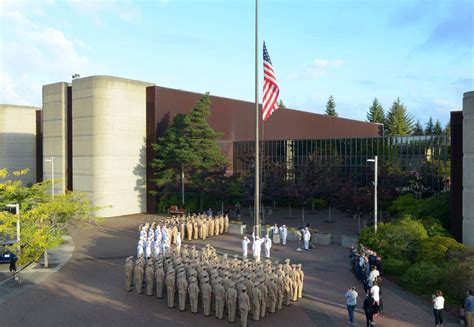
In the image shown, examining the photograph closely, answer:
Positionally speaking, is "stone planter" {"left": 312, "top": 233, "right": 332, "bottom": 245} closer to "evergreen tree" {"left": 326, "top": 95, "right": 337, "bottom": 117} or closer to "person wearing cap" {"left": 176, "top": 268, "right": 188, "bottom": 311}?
"person wearing cap" {"left": 176, "top": 268, "right": 188, "bottom": 311}

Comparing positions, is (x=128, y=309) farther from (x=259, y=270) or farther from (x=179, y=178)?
(x=179, y=178)

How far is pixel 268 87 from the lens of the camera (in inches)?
771

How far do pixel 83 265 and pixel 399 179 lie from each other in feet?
75.1

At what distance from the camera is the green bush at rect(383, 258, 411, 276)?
18875mm

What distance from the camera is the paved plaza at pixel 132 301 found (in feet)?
46.2

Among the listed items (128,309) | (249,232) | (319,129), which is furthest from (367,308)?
(319,129)

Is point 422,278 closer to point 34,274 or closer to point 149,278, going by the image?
point 149,278

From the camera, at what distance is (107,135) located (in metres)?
38.3

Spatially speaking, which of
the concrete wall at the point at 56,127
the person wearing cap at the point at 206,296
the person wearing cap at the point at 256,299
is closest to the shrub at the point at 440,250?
the person wearing cap at the point at 256,299

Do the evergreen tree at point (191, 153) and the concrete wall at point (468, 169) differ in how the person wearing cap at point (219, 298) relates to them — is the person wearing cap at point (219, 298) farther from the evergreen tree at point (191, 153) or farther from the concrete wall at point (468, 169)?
the evergreen tree at point (191, 153)

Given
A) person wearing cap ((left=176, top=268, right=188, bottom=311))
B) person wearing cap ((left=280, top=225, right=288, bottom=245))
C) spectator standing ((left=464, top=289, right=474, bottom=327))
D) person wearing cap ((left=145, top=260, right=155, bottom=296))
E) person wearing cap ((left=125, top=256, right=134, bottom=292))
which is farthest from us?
person wearing cap ((left=280, top=225, right=288, bottom=245))

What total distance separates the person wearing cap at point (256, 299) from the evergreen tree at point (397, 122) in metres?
86.2

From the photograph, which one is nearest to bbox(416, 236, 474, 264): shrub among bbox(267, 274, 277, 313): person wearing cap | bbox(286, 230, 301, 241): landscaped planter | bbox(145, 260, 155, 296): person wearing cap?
bbox(267, 274, 277, 313): person wearing cap

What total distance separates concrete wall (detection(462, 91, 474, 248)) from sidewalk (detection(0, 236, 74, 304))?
19039 millimetres
